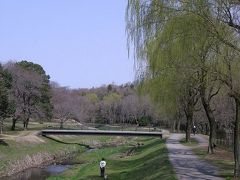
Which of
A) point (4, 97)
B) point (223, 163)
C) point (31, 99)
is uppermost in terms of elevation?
point (31, 99)

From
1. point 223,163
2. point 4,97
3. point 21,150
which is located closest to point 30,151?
point 21,150

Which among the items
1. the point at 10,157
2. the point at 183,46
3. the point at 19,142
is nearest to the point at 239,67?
the point at 183,46

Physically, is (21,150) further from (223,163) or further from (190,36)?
(190,36)

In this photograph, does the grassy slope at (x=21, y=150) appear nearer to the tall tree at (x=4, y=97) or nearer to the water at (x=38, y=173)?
the water at (x=38, y=173)

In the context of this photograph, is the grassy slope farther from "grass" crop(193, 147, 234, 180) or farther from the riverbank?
"grass" crop(193, 147, 234, 180)

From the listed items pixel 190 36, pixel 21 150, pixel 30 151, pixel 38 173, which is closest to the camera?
pixel 190 36

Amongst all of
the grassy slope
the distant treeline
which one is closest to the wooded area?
the distant treeline

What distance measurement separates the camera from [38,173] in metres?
39.2

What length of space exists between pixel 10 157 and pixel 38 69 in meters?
41.1

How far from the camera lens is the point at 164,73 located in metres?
20.2

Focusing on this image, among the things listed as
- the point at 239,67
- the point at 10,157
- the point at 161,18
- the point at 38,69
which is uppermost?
the point at 38,69

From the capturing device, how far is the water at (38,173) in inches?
1423

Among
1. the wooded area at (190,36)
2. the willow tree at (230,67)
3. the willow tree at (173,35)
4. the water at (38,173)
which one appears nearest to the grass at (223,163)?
the wooded area at (190,36)

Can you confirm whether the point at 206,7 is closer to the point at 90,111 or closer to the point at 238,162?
the point at 238,162
